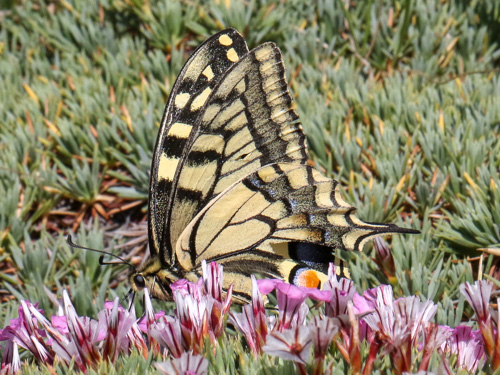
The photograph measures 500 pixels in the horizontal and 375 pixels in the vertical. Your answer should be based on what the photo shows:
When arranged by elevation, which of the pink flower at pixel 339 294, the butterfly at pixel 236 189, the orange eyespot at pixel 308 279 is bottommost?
the orange eyespot at pixel 308 279

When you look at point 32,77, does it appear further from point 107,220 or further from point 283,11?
point 283,11

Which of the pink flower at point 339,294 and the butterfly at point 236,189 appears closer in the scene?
the pink flower at point 339,294

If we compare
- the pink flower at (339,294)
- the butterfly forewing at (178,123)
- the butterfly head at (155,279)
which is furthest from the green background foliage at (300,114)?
the butterfly forewing at (178,123)

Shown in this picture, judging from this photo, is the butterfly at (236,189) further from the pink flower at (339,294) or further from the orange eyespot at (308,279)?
the pink flower at (339,294)

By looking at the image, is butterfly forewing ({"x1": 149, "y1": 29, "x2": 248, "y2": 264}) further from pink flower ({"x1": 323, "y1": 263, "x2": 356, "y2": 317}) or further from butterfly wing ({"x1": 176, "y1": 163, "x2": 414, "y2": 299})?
pink flower ({"x1": 323, "y1": 263, "x2": 356, "y2": 317})

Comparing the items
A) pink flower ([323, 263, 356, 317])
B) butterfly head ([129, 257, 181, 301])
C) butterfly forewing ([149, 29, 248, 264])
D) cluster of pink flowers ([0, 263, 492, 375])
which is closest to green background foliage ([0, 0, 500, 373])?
cluster of pink flowers ([0, 263, 492, 375])

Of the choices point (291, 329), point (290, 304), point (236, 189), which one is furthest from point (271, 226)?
point (291, 329)
